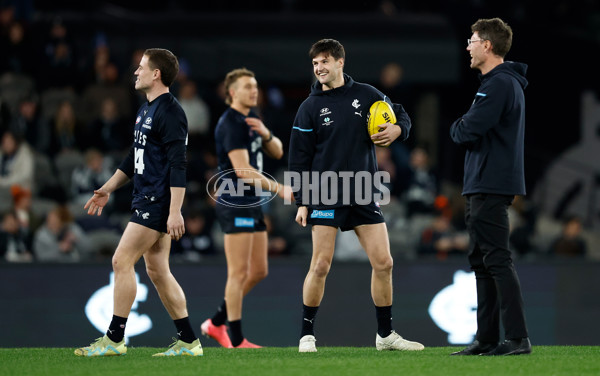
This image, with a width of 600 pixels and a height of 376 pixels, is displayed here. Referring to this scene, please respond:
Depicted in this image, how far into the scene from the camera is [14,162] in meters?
14.0

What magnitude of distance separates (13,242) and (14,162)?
95.1 inches

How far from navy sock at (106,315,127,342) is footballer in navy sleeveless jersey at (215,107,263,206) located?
2073 mm

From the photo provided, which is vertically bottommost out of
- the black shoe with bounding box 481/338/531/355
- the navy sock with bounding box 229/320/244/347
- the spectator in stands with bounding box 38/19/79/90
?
the navy sock with bounding box 229/320/244/347

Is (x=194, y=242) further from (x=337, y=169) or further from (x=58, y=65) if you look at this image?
(x=58, y=65)

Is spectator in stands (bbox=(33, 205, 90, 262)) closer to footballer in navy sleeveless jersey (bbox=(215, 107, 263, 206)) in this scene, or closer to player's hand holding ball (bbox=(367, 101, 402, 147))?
footballer in navy sleeveless jersey (bbox=(215, 107, 263, 206))

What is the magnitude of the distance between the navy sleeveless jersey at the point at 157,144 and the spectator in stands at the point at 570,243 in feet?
24.8

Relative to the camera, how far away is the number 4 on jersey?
730cm

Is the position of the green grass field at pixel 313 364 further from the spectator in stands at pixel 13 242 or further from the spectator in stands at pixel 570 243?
the spectator in stands at pixel 570 243

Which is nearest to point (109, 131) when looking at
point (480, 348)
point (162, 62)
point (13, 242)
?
point (13, 242)

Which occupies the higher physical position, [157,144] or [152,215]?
[157,144]

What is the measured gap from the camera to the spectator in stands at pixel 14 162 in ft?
45.5

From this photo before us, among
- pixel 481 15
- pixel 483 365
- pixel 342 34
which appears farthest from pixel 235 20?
pixel 483 365

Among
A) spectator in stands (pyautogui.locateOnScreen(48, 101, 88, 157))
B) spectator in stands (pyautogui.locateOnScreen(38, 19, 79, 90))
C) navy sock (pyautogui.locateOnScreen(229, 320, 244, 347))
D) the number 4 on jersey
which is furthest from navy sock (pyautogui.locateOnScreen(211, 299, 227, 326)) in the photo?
spectator in stands (pyautogui.locateOnScreen(38, 19, 79, 90))

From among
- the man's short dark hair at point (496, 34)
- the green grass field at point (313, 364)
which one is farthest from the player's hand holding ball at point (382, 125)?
the green grass field at point (313, 364)
